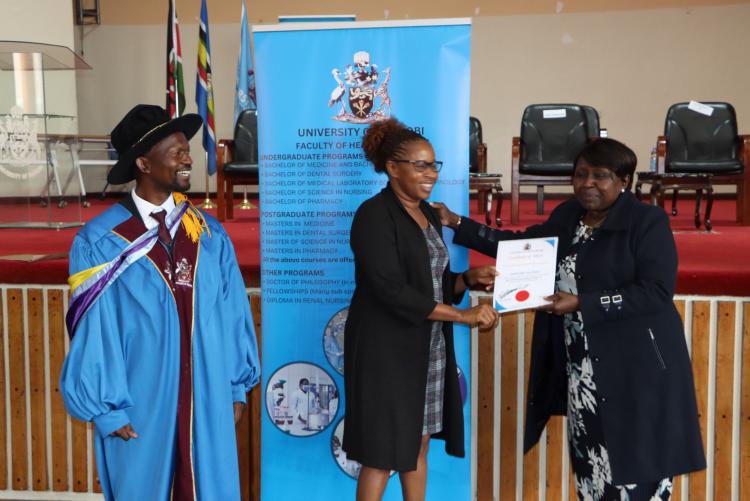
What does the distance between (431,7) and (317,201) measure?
8.11 meters

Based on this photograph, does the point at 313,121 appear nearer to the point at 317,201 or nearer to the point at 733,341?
the point at 317,201

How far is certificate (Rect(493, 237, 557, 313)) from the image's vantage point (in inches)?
88.5

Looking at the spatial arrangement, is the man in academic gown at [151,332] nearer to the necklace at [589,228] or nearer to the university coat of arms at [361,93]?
the university coat of arms at [361,93]

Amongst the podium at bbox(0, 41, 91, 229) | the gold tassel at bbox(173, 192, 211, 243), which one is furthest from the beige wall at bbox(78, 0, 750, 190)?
the gold tassel at bbox(173, 192, 211, 243)

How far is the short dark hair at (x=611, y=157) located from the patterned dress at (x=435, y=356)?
1.70 feet

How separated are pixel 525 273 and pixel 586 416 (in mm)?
525

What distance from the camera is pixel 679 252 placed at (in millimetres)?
4086

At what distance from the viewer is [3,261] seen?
3.50 meters

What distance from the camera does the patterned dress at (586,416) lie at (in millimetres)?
2367

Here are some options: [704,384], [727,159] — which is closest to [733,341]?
[704,384]

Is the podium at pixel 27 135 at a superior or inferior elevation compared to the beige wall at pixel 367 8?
inferior

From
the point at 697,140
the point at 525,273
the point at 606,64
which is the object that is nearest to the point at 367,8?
the point at 606,64

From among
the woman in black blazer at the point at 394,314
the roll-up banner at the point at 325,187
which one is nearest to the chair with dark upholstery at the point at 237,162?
the roll-up banner at the point at 325,187

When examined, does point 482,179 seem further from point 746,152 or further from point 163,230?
point 163,230
